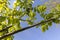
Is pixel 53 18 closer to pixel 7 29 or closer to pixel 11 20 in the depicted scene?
pixel 11 20

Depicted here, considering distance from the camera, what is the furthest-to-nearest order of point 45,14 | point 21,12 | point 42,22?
point 21,12 → point 45,14 → point 42,22

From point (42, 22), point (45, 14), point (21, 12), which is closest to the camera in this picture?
point (42, 22)

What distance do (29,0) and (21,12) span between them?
1264 mm

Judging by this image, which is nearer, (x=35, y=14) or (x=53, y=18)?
(x=53, y=18)

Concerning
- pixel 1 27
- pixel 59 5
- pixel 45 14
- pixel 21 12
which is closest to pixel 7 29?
pixel 1 27

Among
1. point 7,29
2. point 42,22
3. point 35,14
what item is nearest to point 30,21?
Answer: point 35,14

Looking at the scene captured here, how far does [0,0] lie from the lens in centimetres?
1551

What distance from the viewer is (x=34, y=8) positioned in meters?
15.1

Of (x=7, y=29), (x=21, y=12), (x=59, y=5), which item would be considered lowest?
(x=7, y=29)

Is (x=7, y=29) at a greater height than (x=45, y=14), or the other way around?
(x=45, y=14)

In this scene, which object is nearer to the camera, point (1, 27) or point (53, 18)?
point (53, 18)

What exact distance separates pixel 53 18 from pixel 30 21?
277 cm

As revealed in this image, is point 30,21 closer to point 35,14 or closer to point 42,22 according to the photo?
point 35,14

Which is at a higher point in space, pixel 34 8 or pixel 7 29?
pixel 34 8
